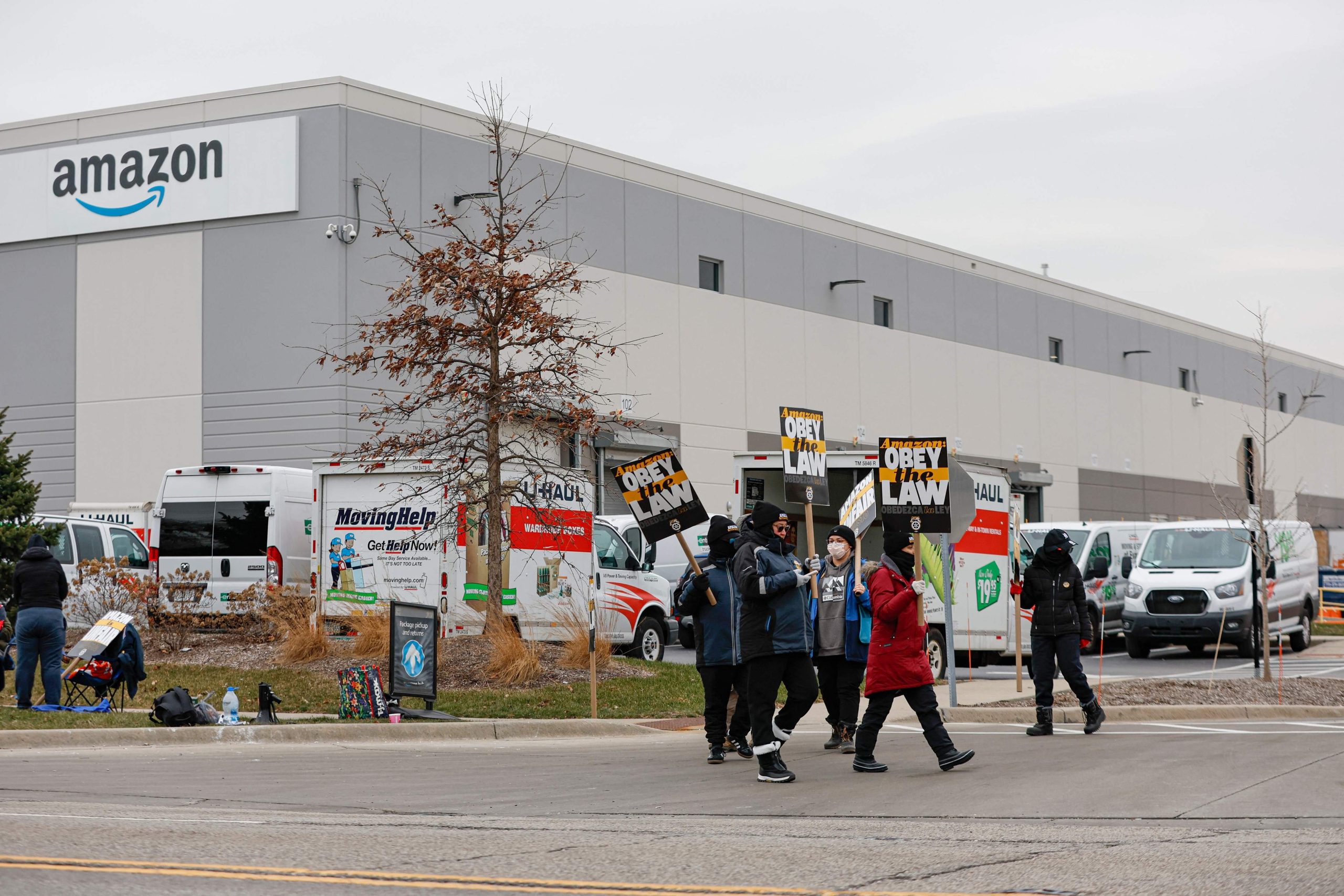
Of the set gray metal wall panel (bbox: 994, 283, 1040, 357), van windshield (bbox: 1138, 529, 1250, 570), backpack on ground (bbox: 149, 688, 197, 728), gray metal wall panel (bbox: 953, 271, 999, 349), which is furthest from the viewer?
gray metal wall panel (bbox: 994, 283, 1040, 357)

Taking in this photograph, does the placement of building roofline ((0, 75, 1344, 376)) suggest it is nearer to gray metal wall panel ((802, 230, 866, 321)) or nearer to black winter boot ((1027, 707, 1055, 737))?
gray metal wall panel ((802, 230, 866, 321))

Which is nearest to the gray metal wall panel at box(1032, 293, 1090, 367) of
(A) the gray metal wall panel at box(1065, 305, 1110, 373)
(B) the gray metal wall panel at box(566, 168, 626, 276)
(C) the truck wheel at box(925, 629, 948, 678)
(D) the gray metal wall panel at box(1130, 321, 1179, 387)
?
(A) the gray metal wall panel at box(1065, 305, 1110, 373)

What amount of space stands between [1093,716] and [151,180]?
26714 millimetres

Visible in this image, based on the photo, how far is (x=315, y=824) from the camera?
904 cm

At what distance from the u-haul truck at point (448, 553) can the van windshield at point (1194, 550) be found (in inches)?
392

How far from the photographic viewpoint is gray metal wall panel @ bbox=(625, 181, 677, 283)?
39.0 m

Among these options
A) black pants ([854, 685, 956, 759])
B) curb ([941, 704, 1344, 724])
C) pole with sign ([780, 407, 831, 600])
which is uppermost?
pole with sign ([780, 407, 831, 600])

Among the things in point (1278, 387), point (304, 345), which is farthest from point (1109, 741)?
point (1278, 387)

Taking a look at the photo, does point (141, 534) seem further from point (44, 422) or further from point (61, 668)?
point (61, 668)

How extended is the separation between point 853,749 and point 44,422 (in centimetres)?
2767

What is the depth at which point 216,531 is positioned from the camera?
23.0 meters

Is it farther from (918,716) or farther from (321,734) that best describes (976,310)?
(918,716)

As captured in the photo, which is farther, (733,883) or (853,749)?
(853,749)

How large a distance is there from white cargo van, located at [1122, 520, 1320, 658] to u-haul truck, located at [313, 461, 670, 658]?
360 inches
